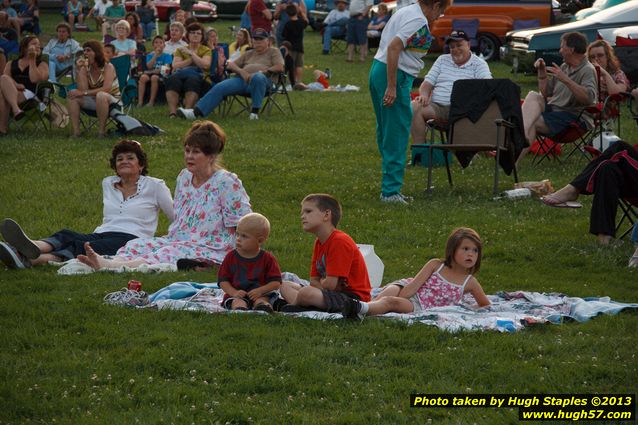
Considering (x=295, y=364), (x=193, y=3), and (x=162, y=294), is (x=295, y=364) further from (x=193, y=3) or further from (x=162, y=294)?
(x=193, y=3)

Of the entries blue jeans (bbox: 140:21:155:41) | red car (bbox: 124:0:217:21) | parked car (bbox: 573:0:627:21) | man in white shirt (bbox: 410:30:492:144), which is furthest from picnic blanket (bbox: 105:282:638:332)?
red car (bbox: 124:0:217:21)

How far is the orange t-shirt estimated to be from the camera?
7.05 m

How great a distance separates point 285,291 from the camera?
722cm

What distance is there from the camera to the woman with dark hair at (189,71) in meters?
17.8

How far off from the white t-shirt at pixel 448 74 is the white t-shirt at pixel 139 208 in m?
4.90

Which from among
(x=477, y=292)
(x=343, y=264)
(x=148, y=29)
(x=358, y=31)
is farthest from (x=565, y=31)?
(x=148, y=29)

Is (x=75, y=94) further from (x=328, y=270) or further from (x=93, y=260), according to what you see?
(x=328, y=270)

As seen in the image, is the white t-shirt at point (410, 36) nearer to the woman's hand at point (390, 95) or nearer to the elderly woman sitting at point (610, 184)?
the woman's hand at point (390, 95)

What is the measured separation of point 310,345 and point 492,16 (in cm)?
1927

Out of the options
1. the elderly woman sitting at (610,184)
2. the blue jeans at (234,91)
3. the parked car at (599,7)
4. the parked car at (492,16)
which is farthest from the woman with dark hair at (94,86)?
the parked car at (492,16)

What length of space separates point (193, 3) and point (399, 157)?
25393 millimetres

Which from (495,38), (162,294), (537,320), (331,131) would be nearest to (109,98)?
(331,131)

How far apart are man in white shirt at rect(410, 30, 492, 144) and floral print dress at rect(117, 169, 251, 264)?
192 inches

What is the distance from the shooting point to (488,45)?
977 inches
